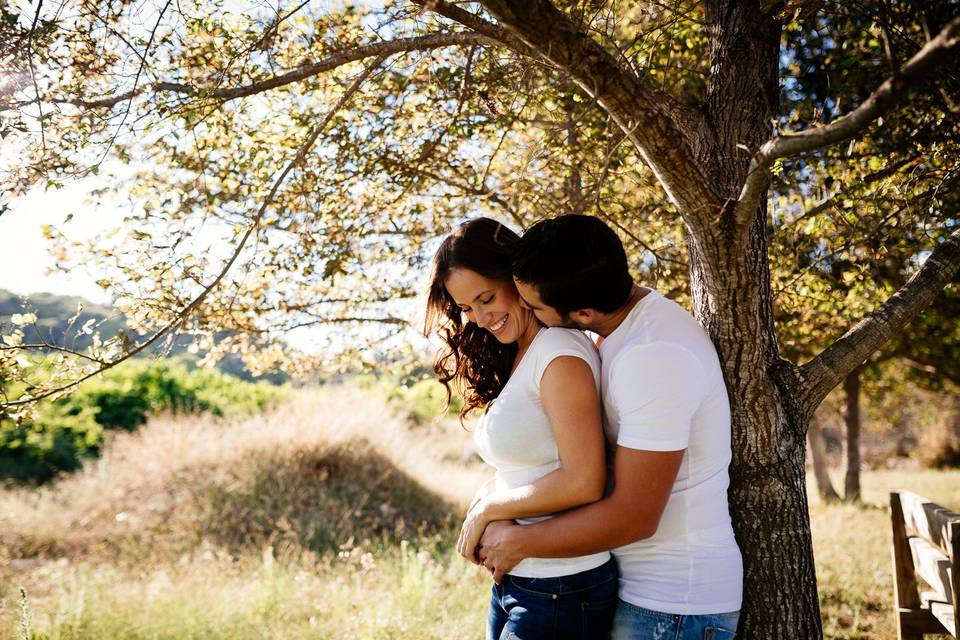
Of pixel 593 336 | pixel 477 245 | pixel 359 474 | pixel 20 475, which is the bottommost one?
pixel 20 475

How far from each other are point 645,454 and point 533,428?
1.30 feet

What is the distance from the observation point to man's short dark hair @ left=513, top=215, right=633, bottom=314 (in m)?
2.11

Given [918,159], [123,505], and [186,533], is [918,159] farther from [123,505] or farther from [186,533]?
[123,505]

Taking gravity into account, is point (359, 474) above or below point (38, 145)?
below

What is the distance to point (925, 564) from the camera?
3.63 metres

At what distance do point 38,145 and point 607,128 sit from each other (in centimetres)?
273

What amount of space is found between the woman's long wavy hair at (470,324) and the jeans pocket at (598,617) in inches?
37.9

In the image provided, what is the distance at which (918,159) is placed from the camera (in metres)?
3.35

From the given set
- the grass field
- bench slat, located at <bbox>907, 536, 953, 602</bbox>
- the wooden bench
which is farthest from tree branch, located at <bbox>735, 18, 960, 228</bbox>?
the grass field

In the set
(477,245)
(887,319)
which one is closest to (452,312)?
(477,245)

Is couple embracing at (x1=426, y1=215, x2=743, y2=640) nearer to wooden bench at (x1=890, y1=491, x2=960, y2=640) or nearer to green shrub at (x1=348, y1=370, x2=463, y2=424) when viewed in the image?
wooden bench at (x1=890, y1=491, x2=960, y2=640)

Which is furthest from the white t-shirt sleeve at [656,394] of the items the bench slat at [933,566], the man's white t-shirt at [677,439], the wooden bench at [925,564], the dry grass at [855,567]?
the dry grass at [855,567]

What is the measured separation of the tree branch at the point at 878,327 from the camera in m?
2.60

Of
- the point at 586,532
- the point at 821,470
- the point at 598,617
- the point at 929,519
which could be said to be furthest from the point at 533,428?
the point at 821,470
